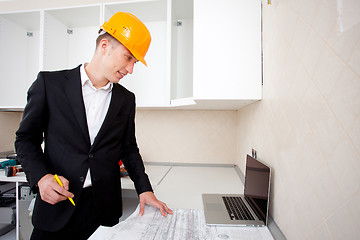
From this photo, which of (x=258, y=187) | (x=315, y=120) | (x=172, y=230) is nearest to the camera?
(x=315, y=120)

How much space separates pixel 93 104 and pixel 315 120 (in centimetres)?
95

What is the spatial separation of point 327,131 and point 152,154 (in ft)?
5.67

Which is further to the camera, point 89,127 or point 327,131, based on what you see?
point 89,127

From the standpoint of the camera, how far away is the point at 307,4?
58 cm

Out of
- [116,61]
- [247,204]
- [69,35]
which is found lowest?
[247,204]

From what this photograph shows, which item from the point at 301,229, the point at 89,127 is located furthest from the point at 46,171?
the point at 301,229

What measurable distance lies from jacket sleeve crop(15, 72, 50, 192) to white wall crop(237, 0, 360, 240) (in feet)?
3.14

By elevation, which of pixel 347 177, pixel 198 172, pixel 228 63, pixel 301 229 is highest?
pixel 228 63

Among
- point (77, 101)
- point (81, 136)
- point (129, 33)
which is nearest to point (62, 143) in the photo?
point (81, 136)

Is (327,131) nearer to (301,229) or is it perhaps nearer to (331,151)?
(331,151)

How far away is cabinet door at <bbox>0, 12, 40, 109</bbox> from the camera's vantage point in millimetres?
1937

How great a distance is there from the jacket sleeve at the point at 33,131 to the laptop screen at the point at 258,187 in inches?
35.9

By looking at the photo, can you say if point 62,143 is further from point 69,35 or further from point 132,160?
point 69,35

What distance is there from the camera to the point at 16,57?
2041 mm
